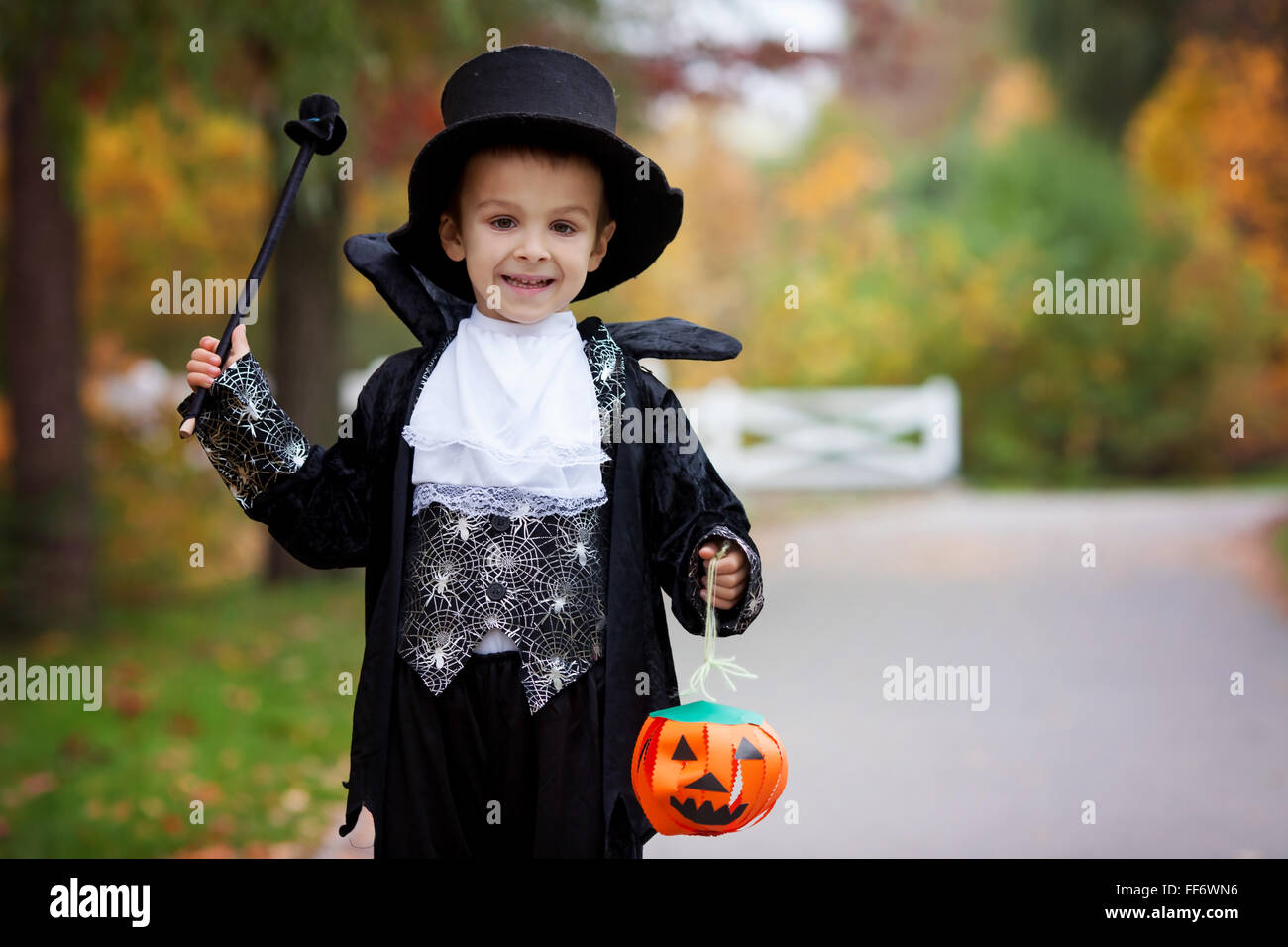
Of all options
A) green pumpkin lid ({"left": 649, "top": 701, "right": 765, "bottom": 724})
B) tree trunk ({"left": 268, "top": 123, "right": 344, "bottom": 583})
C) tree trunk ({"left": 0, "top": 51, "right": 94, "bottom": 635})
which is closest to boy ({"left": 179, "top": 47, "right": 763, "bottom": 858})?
green pumpkin lid ({"left": 649, "top": 701, "right": 765, "bottom": 724})

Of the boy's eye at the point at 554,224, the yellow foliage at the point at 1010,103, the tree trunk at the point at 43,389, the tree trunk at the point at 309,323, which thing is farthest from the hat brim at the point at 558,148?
the yellow foliage at the point at 1010,103

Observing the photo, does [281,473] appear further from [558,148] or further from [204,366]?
[558,148]

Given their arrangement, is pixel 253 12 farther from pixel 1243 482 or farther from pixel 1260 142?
pixel 1243 482

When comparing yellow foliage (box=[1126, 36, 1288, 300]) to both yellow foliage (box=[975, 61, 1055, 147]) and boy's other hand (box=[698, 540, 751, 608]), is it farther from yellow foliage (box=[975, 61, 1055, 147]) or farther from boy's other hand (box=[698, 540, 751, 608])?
boy's other hand (box=[698, 540, 751, 608])

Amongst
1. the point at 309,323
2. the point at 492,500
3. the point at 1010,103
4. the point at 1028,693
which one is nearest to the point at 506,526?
the point at 492,500

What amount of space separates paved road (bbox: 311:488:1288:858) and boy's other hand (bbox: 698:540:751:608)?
234 cm

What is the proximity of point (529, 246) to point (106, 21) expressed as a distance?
4.57 meters

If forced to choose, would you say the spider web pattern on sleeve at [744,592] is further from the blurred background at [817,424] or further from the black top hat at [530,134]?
the blurred background at [817,424]

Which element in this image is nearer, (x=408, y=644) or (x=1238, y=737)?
(x=408, y=644)

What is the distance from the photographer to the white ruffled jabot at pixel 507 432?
2387 millimetres

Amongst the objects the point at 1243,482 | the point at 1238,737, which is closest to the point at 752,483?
the point at 1243,482

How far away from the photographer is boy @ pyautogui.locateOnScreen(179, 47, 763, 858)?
92.7 inches

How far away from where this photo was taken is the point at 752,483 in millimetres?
15266

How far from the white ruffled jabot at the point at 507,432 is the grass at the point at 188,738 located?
2588 millimetres
